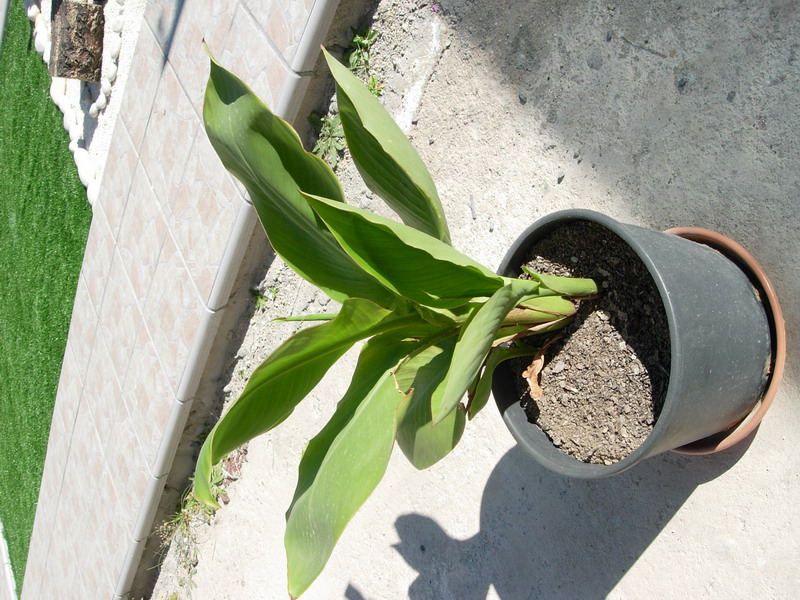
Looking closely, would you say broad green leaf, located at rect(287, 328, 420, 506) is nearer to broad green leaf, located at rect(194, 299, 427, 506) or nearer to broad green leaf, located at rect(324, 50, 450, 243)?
broad green leaf, located at rect(194, 299, 427, 506)

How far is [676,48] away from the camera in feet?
4.72

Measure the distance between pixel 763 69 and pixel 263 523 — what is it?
193 centimetres

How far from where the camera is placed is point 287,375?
3.59ft

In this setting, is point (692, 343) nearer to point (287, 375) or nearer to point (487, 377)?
point (487, 377)

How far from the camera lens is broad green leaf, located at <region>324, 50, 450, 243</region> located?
1064mm

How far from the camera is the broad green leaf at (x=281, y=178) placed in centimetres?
101

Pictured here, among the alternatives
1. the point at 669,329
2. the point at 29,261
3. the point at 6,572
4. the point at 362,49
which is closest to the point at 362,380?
the point at 669,329

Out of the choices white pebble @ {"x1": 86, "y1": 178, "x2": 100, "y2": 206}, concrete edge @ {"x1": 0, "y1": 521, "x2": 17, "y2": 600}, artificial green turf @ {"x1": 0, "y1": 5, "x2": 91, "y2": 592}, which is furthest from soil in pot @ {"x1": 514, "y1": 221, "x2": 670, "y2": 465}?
concrete edge @ {"x1": 0, "y1": 521, "x2": 17, "y2": 600}

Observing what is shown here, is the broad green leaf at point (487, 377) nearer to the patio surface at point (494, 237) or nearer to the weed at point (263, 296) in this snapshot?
the patio surface at point (494, 237)

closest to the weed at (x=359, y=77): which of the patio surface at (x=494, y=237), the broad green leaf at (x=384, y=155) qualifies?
the patio surface at (x=494, y=237)

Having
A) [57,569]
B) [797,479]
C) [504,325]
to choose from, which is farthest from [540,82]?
[57,569]

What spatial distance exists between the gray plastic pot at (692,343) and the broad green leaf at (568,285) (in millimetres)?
105

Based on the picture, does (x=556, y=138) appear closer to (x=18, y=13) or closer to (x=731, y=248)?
(x=731, y=248)

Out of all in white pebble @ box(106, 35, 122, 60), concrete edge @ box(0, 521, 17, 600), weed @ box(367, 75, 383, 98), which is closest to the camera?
weed @ box(367, 75, 383, 98)
